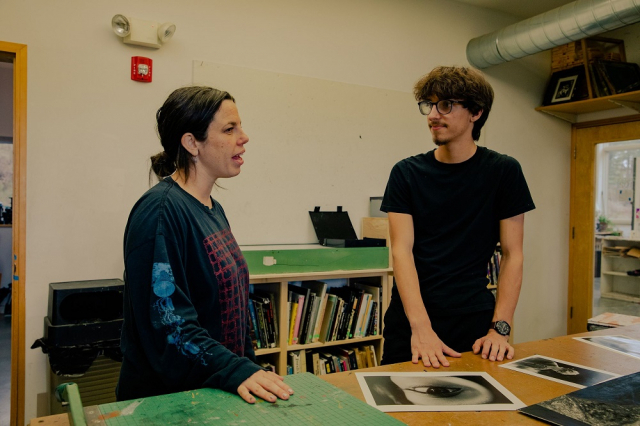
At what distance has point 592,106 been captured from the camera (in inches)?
160

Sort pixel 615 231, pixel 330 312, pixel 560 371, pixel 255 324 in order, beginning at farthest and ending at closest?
pixel 615 231 → pixel 330 312 → pixel 255 324 → pixel 560 371

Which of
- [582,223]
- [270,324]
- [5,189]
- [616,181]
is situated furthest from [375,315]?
[5,189]

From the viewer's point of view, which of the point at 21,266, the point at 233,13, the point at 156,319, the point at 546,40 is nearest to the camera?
the point at 156,319

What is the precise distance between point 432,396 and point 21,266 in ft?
7.43

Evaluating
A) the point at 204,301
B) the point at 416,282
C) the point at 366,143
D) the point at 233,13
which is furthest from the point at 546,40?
the point at 204,301

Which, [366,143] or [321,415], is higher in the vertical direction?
[366,143]

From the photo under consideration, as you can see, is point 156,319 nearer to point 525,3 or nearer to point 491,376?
point 491,376

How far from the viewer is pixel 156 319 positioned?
1.01 metres

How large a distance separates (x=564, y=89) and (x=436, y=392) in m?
3.84

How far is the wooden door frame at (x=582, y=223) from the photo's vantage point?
4336mm

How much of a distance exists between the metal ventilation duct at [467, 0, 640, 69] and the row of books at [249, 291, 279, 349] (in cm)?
254

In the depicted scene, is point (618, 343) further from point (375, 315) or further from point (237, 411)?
point (375, 315)

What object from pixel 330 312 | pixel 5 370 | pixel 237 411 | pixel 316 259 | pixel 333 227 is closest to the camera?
pixel 237 411

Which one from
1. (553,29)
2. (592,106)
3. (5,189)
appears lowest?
(5,189)
